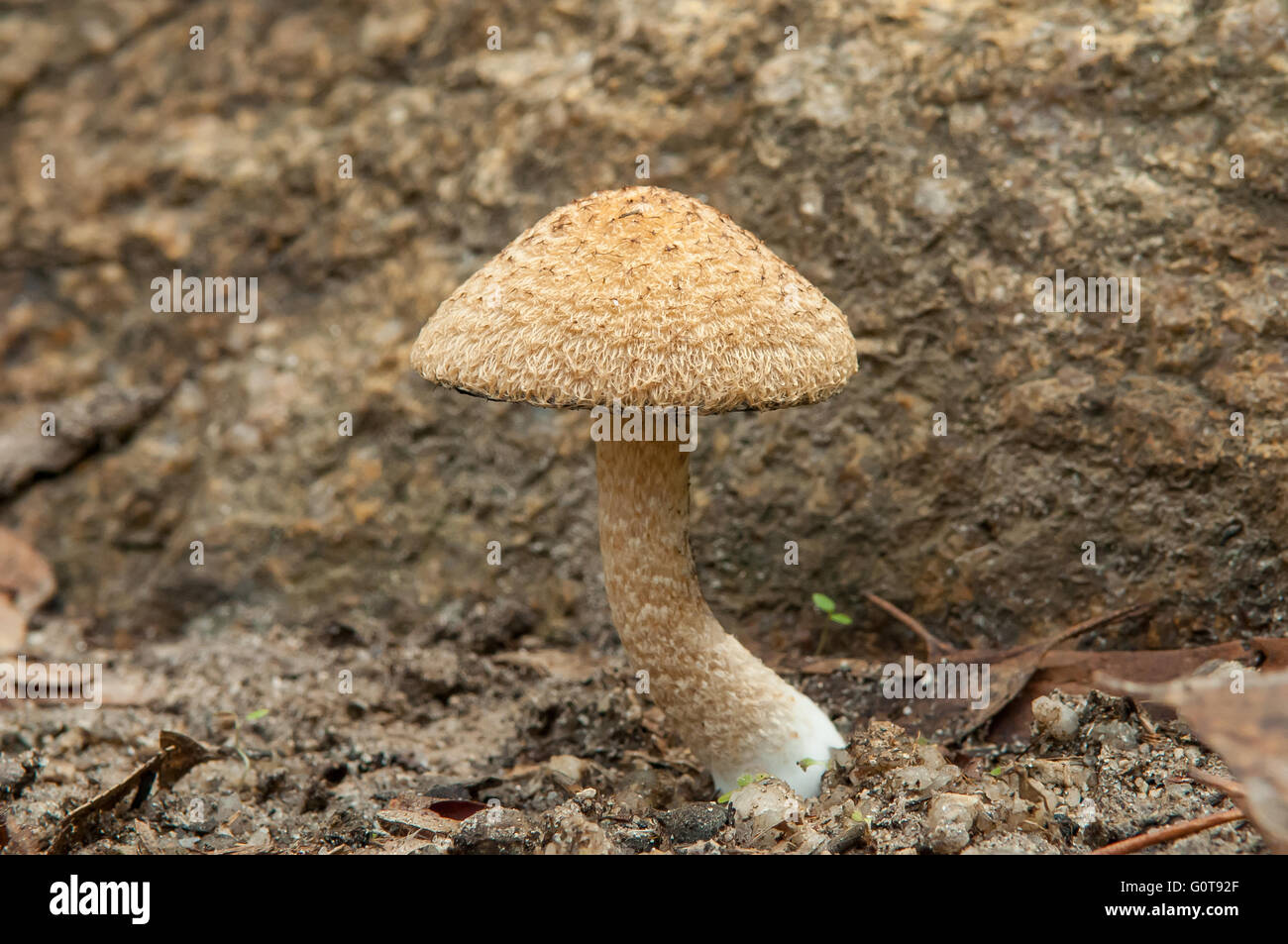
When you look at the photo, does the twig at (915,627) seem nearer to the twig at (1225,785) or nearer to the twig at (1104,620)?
the twig at (1104,620)

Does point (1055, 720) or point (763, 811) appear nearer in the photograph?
point (763, 811)

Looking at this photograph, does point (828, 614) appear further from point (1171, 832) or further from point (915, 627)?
point (1171, 832)

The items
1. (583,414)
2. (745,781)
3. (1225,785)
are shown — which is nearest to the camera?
(1225,785)

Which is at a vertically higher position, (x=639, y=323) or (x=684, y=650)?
(x=639, y=323)

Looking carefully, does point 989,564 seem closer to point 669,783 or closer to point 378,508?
point 669,783

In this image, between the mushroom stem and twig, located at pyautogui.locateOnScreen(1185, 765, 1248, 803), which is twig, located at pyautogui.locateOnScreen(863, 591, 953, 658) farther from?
twig, located at pyautogui.locateOnScreen(1185, 765, 1248, 803)

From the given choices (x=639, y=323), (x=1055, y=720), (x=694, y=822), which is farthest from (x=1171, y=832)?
(x=639, y=323)

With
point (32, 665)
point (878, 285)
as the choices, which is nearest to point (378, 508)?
point (32, 665)
